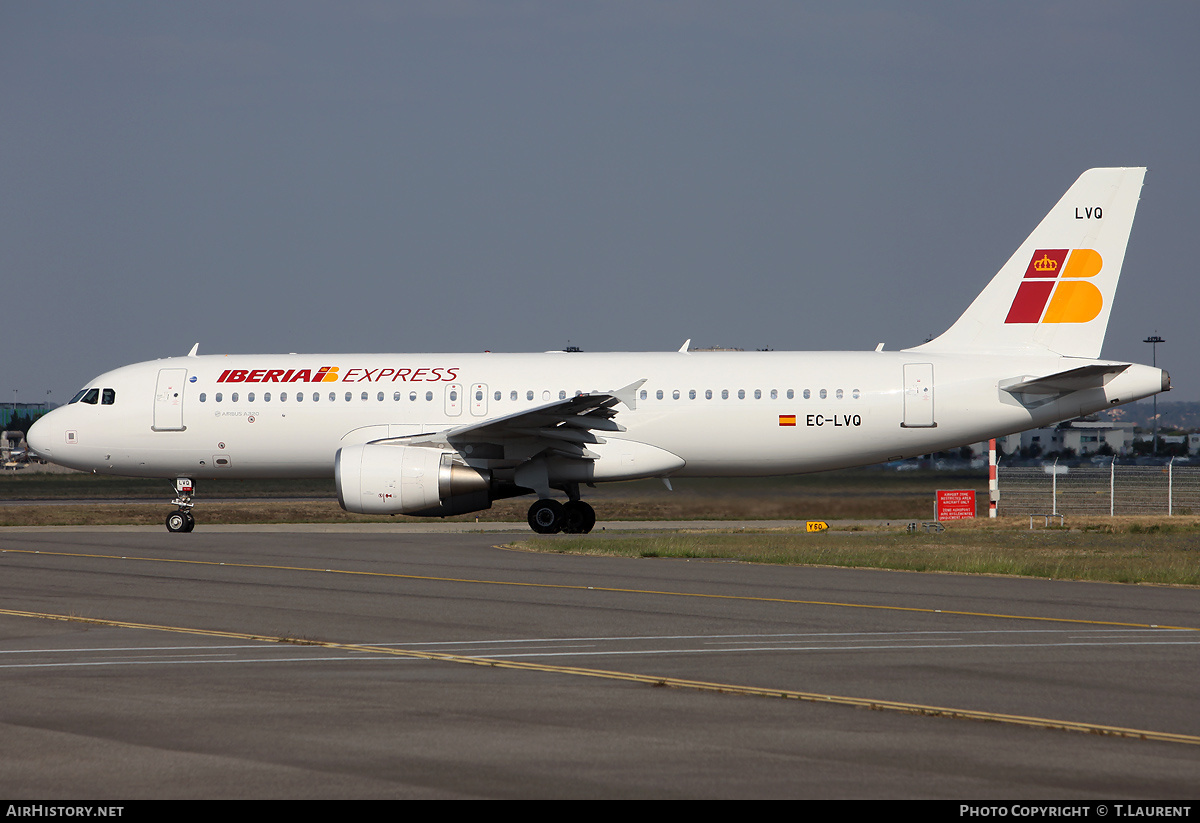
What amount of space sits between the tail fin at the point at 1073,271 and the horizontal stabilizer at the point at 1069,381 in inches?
48.3

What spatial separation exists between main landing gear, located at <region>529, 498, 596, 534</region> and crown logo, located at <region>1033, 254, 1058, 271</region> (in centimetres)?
1057

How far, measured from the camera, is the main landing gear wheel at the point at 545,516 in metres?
25.1

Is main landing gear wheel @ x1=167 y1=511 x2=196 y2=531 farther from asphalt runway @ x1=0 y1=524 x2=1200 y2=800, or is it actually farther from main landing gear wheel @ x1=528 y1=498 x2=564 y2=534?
asphalt runway @ x1=0 y1=524 x2=1200 y2=800

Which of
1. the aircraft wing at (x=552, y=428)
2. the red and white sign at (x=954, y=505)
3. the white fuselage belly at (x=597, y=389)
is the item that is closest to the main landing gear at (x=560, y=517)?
the aircraft wing at (x=552, y=428)

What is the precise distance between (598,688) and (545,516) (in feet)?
54.0

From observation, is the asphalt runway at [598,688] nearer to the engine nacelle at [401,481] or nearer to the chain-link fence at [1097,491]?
the engine nacelle at [401,481]

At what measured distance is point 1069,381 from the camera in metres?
24.0

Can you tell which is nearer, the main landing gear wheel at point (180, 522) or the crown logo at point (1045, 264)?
the crown logo at point (1045, 264)

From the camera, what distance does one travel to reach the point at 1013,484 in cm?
3453

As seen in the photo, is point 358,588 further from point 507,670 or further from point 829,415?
point 829,415

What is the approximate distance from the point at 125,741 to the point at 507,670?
3.21 meters

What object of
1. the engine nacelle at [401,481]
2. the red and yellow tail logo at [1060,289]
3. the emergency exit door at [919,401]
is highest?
the red and yellow tail logo at [1060,289]
